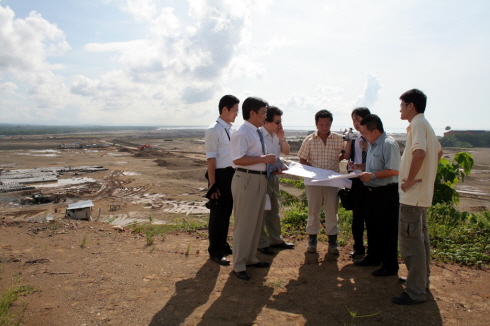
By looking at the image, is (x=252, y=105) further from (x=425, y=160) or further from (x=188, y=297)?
(x=188, y=297)

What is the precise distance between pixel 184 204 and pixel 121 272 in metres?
9.61

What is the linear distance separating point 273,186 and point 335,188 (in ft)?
2.74

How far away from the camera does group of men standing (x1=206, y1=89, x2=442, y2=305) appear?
3.14 metres

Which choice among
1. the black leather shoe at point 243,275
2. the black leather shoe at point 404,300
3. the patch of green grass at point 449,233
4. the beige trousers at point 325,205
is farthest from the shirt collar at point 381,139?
the black leather shoe at point 243,275

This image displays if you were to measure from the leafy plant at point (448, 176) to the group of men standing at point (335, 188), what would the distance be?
282cm

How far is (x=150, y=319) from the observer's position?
2.92 meters

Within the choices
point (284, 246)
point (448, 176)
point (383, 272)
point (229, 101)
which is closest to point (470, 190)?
point (448, 176)

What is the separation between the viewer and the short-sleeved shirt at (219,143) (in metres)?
4.20

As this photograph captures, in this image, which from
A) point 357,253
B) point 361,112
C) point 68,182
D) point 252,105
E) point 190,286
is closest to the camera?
point 190,286


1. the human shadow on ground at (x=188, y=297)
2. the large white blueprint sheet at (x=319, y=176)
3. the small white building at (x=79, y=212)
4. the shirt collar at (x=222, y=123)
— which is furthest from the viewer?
the small white building at (x=79, y=212)

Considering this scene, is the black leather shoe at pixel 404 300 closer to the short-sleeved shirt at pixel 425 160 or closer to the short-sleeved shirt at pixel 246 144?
the short-sleeved shirt at pixel 425 160

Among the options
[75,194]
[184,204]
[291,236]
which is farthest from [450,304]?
[75,194]

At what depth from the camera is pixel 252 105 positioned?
3760mm

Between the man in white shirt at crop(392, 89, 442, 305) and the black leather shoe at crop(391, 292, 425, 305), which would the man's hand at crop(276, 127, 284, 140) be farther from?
the black leather shoe at crop(391, 292, 425, 305)
